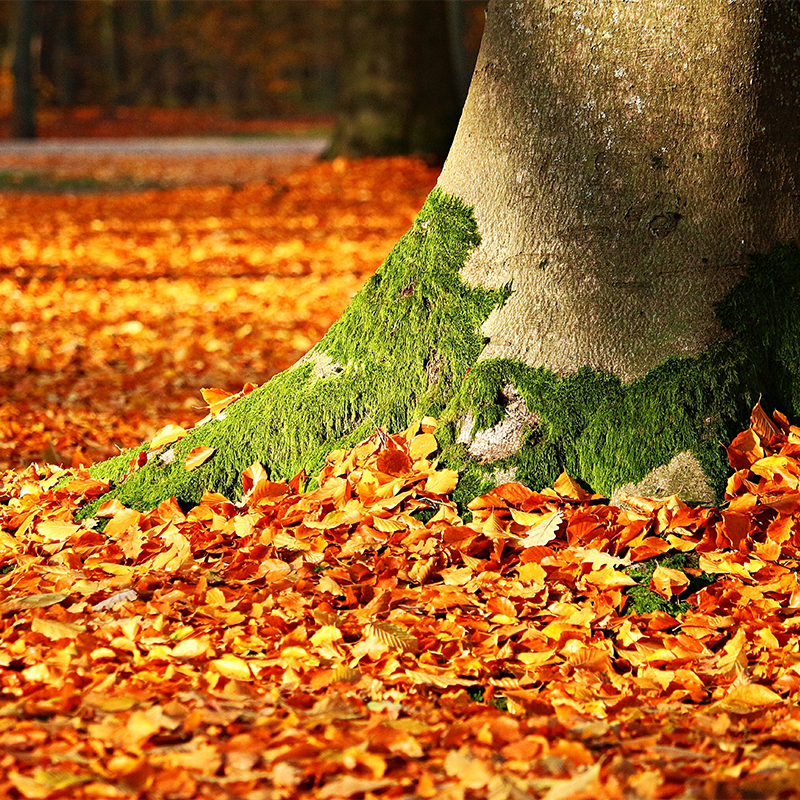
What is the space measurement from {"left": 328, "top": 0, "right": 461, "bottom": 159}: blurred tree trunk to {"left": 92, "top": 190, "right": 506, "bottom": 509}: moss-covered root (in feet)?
42.1

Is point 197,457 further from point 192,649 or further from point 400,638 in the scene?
point 400,638

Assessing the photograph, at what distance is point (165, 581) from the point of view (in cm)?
316

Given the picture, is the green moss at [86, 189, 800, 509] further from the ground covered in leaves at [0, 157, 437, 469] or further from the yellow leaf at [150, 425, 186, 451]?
the ground covered in leaves at [0, 157, 437, 469]

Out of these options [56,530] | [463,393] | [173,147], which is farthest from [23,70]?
[463,393]

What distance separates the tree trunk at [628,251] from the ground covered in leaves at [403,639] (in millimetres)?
149

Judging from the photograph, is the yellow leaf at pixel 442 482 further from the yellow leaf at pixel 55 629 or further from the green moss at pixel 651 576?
the yellow leaf at pixel 55 629

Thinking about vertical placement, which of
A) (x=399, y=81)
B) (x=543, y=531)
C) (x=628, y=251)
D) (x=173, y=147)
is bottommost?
(x=543, y=531)

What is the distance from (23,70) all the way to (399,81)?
30.6 ft

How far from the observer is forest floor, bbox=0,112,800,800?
7.50 feet

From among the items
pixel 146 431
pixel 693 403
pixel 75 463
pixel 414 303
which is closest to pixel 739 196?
pixel 693 403

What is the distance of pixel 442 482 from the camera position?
335 cm

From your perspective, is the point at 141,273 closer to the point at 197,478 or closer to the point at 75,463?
the point at 75,463

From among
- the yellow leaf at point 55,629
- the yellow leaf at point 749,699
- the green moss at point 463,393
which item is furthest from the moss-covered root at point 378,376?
the yellow leaf at point 749,699

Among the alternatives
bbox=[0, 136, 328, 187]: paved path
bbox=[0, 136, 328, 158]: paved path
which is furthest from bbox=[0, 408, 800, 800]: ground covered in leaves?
bbox=[0, 136, 328, 158]: paved path
